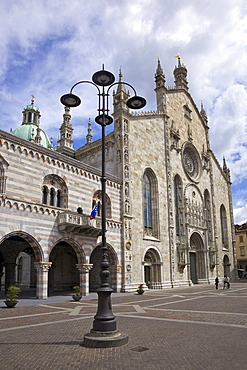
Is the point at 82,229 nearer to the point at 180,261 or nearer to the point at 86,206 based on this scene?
the point at 86,206

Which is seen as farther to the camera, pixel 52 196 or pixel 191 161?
pixel 191 161

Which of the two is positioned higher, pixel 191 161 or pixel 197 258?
pixel 191 161

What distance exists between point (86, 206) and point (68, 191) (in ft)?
7.77

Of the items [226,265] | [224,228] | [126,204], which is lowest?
[226,265]

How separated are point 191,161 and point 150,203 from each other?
14400 mm

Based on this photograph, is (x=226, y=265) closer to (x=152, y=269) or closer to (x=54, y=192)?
(x=152, y=269)

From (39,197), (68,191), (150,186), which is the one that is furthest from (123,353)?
(150,186)

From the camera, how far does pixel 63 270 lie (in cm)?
3231

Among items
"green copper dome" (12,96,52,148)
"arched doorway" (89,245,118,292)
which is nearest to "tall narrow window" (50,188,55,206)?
"arched doorway" (89,245,118,292)

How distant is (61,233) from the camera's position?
23.3m

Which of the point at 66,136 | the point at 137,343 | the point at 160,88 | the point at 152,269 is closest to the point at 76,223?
the point at 152,269

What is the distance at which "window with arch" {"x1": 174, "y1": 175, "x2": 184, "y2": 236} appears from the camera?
3869 cm

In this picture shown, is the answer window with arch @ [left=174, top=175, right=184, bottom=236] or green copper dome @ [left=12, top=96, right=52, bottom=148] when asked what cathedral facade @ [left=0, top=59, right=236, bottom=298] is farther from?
green copper dome @ [left=12, top=96, right=52, bottom=148]

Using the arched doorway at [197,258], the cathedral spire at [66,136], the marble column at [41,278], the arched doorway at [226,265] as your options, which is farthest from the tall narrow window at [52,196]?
the arched doorway at [226,265]
